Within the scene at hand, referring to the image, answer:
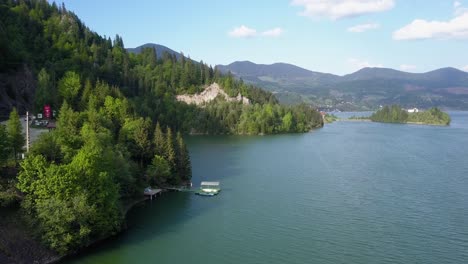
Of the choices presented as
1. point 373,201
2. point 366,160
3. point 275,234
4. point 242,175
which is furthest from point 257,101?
point 275,234

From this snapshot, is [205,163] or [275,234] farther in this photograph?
[205,163]

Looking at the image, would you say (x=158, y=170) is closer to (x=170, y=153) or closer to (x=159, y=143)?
(x=170, y=153)

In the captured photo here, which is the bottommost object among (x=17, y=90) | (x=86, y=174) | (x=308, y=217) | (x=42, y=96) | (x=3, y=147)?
(x=308, y=217)

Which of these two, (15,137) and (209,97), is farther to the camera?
→ (209,97)

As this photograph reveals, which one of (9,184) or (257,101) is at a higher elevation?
(257,101)

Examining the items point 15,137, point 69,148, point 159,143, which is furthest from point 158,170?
point 15,137

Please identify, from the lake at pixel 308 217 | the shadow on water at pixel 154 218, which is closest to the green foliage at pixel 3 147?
the shadow on water at pixel 154 218

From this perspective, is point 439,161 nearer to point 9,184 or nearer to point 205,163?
point 205,163
